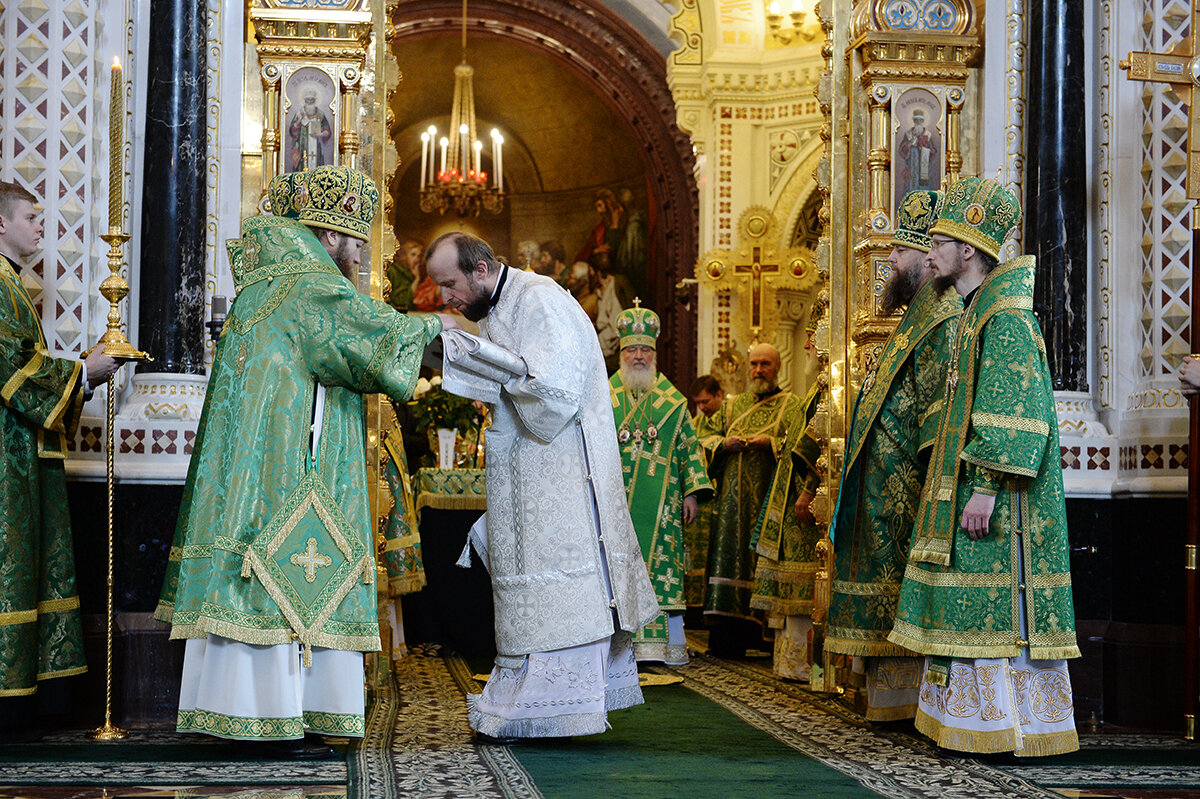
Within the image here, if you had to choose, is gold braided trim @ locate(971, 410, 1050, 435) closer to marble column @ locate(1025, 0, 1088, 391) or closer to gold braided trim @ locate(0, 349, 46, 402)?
marble column @ locate(1025, 0, 1088, 391)

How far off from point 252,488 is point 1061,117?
12.9ft

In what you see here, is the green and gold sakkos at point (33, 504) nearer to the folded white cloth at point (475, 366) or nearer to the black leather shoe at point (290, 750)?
the black leather shoe at point (290, 750)

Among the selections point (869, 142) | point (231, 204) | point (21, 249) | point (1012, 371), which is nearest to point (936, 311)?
point (1012, 371)

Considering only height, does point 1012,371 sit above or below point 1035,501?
above

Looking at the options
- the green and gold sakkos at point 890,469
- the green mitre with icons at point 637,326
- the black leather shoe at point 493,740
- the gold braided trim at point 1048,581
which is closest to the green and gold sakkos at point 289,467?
the black leather shoe at point 493,740

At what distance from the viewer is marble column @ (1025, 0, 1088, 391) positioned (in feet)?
20.5

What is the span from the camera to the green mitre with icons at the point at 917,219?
5.55m

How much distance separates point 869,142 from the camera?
6465mm

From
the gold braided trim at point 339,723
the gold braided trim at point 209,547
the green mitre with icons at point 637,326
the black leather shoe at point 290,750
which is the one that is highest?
the green mitre with icons at point 637,326

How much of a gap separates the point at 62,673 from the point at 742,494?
4446 mm

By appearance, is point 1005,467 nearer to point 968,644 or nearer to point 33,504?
point 968,644

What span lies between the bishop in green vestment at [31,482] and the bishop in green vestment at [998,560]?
119 inches

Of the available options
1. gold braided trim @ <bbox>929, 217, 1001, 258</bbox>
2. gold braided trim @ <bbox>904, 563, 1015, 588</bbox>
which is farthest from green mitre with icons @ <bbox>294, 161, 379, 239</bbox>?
gold braided trim @ <bbox>904, 563, 1015, 588</bbox>

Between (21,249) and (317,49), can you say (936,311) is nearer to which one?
(317,49)
